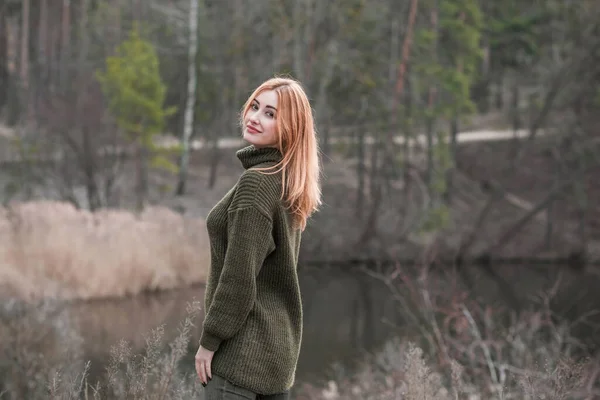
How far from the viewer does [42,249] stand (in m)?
11.6

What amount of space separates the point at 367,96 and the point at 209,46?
5.05m

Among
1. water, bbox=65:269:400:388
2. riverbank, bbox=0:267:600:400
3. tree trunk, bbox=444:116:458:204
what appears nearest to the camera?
riverbank, bbox=0:267:600:400

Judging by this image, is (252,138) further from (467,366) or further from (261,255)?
(467,366)

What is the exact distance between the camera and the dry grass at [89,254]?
1139cm

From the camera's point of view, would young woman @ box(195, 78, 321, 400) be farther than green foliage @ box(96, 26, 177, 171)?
No

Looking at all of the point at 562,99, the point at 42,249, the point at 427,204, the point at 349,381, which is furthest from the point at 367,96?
the point at 349,381

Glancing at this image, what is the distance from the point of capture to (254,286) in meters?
2.53

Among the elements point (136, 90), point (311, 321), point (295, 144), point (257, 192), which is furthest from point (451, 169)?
point (257, 192)

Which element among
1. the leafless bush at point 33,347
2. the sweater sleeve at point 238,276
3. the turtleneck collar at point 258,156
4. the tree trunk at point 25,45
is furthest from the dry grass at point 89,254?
the tree trunk at point 25,45

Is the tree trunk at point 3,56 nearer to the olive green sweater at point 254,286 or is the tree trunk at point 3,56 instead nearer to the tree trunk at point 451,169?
the tree trunk at point 451,169

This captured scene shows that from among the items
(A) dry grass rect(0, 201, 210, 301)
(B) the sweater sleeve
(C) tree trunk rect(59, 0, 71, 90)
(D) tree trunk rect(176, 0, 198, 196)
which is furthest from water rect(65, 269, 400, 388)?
(C) tree trunk rect(59, 0, 71, 90)

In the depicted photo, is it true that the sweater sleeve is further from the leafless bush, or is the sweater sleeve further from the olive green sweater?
the leafless bush

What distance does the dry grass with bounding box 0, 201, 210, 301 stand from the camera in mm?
11391

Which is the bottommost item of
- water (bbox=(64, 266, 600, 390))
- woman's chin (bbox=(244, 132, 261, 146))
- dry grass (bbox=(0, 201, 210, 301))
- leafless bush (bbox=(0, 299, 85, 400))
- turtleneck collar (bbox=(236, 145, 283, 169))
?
water (bbox=(64, 266, 600, 390))
